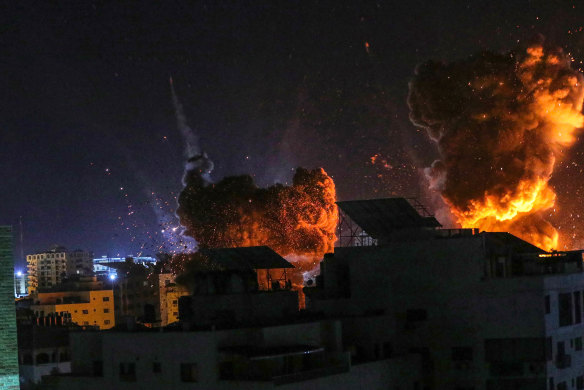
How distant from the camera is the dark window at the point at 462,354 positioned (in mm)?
45594

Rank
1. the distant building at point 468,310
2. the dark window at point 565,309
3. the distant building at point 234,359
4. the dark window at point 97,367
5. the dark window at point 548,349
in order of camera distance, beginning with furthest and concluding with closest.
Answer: the dark window at point 565,309
the distant building at point 468,310
the dark window at point 548,349
the dark window at point 97,367
the distant building at point 234,359

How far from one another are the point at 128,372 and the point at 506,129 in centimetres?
3508

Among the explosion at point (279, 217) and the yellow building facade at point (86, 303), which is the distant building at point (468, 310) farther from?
the yellow building facade at point (86, 303)

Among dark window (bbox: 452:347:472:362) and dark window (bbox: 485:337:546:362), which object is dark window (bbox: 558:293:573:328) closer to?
dark window (bbox: 485:337:546:362)

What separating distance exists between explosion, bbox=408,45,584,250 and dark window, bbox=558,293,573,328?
66.9 ft

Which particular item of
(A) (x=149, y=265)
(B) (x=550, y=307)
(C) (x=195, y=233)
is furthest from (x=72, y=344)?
(A) (x=149, y=265)

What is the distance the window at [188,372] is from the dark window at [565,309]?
1698cm

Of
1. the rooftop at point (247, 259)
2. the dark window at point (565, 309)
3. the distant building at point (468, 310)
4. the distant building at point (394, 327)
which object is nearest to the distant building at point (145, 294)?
the rooftop at point (247, 259)

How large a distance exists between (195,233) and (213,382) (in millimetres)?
54210

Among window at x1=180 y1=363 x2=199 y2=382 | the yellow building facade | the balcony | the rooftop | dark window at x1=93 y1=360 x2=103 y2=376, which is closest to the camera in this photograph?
the balcony

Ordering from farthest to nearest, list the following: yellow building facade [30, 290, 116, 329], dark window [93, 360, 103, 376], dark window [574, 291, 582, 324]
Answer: yellow building facade [30, 290, 116, 329]
dark window [574, 291, 582, 324]
dark window [93, 360, 103, 376]

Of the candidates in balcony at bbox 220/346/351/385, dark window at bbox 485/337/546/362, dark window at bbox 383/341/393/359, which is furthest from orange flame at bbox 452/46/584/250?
balcony at bbox 220/346/351/385

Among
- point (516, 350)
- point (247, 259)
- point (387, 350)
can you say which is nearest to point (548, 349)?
point (516, 350)

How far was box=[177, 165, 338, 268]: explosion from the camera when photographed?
87.0m
